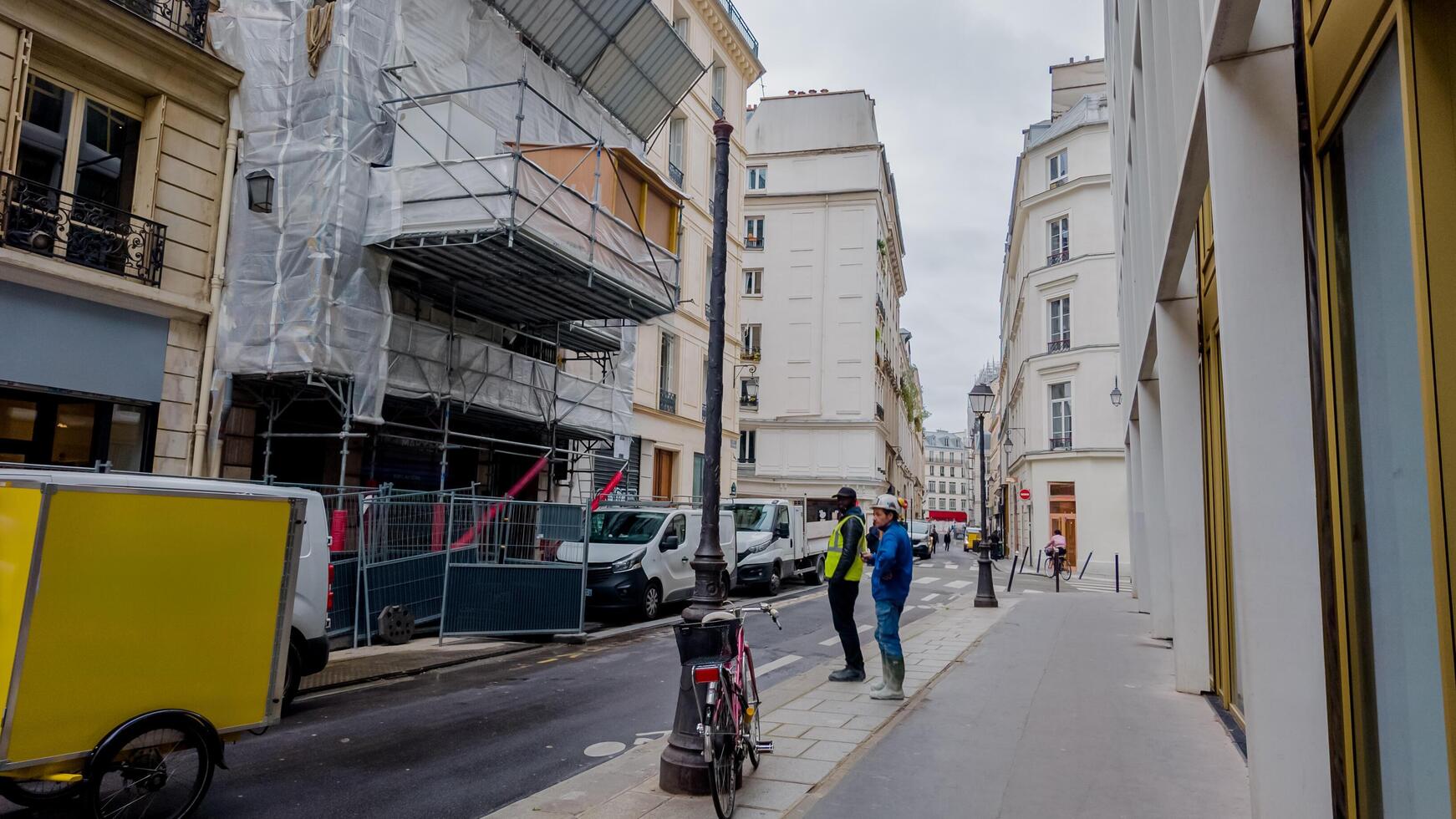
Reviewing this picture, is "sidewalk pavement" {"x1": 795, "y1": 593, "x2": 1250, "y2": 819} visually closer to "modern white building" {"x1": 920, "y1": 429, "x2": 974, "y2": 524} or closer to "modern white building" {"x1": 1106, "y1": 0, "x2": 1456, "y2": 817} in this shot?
"modern white building" {"x1": 1106, "y1": 0, "x2": 1456, "y2": 817}

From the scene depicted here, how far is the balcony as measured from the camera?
27.9m

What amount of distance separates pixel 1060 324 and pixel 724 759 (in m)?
36.7

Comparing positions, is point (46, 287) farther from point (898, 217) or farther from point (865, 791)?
point (898, 217)

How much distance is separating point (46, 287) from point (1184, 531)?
13002 mm

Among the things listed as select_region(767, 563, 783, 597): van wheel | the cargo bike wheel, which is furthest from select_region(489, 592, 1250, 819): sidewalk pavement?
select_region(767, 563, 783, 597): van wheel

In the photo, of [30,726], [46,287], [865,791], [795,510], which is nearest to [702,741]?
[865,791]

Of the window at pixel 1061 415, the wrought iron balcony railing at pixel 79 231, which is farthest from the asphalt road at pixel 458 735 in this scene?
the window at pixel 1061 415

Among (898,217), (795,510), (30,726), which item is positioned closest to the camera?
(30,726)

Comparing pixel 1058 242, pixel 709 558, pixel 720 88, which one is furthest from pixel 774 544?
pixel 1058 242

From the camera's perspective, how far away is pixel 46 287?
10.5 metres

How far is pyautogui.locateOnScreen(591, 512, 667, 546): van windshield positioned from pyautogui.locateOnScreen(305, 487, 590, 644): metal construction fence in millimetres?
2008

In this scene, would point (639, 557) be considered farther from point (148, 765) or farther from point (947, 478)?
point (947, 478)

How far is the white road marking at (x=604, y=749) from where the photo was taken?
6500 millimetres

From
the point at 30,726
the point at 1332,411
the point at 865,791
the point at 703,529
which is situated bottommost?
the point at 865,791
